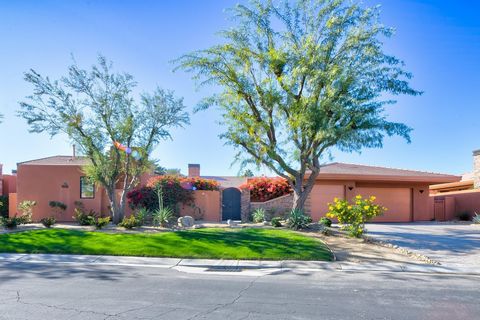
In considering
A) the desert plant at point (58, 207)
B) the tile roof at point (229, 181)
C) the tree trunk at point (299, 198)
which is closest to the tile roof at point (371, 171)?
the tree trunk at point (299, 198)

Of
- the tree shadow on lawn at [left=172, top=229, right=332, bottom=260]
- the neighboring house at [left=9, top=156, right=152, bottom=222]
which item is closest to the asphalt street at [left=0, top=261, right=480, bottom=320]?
the tree shadow on lawn at [left=172, top=229, right=332, bottom=260]

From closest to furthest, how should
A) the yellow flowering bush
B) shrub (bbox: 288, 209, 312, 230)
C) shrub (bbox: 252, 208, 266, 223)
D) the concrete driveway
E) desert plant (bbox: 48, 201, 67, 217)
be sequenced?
A: the concrete driveway → the yellow flowering bush → shrub (bbox: 288, 209, 312, 230) → shrub (bbox: 252, 208, 266, 223) → desert plant (bbox: 48, 201, 67, 217)

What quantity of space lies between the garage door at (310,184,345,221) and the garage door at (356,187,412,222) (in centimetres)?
156

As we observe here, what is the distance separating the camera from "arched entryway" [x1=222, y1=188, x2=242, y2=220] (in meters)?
22.8

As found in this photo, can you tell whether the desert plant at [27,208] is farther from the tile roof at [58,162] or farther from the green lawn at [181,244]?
the green lawn at [181,244]

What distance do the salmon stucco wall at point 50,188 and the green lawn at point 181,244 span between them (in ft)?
24.3

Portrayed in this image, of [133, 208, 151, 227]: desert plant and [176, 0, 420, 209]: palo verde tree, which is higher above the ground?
[176, 0, 420, 209]: palo verde tree

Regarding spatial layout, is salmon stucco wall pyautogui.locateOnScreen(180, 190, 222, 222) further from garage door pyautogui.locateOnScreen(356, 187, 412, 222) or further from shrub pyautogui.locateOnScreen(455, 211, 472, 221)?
shrub pyautogui.locateOnScreen(455, 211, 472, 221)

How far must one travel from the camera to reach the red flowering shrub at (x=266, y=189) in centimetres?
2306

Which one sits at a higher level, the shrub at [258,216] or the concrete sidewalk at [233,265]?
the shrub at [258,216]

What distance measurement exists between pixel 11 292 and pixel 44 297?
2.57 ft

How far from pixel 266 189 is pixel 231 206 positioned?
7.40 feet

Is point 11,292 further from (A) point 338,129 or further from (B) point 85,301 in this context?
(A) point 338,129

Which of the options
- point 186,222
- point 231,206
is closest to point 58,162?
point 186,222
